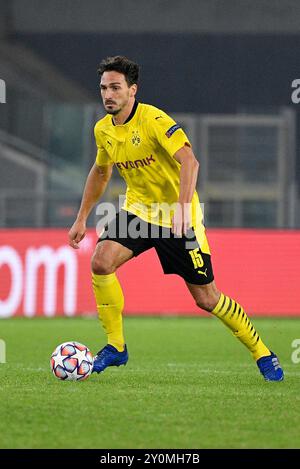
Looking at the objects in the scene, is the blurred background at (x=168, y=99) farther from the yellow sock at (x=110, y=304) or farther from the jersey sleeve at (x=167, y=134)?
the jersey sleeve at (x=167, y=134)

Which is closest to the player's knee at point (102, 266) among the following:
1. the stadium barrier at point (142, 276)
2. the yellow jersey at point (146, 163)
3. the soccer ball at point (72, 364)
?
the yellow jersey at point (146, 163)

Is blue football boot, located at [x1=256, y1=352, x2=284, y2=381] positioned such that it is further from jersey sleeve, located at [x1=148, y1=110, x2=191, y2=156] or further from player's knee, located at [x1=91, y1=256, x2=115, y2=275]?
jersey sleeve, located at [x1=148, y1=110, x2=191, y2=156]

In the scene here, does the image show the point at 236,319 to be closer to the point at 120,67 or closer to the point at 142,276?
the point at 120,67

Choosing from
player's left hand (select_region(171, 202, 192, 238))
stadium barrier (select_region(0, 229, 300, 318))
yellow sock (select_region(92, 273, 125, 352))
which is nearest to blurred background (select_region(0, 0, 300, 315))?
stadium barrier (select_region(0, 229, 300, 318))

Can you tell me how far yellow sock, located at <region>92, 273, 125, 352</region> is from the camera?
20.9ft

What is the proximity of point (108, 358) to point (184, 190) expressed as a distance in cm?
A: 120

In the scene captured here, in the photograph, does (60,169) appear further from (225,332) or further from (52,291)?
(225,332)

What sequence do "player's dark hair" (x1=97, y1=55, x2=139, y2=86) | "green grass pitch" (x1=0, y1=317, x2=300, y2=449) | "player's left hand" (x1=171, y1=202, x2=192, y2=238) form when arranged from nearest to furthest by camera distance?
"green grass pitch" (x1=0, y1=317, x2=300, y2=449) → "player's left hand" (x1=171, y1=202, x2=192, y2=238) → "player's dark hair" (x1=97, y1=55, x2=139, y2=86)

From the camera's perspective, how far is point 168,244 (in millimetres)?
6285

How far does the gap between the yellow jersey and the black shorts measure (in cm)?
7

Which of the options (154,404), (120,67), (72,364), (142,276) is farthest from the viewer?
(142,276)

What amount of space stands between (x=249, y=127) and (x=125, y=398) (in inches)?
424

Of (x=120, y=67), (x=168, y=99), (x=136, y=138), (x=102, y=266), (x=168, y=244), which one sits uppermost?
(x=168, y=99)

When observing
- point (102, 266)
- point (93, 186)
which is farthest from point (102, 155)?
point (102, 266)
